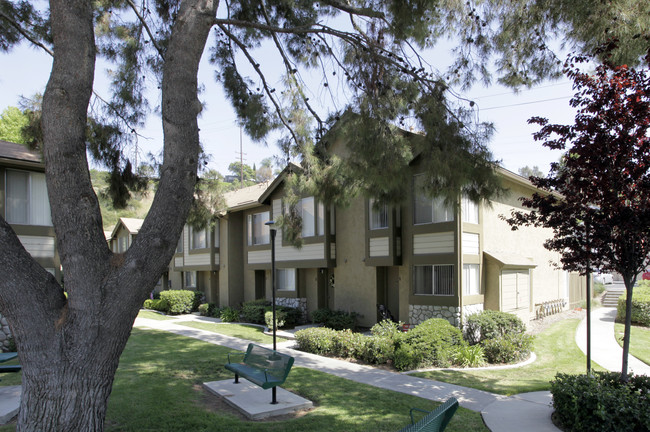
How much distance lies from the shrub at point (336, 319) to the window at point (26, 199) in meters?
9.90

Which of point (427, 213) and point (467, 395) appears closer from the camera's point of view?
point (467, 395)

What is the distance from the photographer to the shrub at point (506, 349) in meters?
12.9

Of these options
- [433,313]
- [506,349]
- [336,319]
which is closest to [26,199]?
[336,319]

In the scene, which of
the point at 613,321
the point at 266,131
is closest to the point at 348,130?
the point at 266,131

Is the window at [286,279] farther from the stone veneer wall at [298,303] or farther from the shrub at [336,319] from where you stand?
the shrub at [336,319]

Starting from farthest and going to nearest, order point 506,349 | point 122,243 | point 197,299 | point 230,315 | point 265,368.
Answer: point 122,243
point 197,299
point 230,315
point 506,349
point 265,368

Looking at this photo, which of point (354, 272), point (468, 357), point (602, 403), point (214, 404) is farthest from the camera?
point (354, 272)

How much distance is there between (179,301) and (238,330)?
8.16 m

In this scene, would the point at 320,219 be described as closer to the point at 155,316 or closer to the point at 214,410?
the point at 155,316

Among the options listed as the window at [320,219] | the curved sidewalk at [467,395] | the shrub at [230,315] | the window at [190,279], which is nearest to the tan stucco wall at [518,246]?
the curved sidewalk at [467,395]

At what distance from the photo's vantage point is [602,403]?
6.22 metres

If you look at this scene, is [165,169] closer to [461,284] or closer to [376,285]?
Answer: [461,284]

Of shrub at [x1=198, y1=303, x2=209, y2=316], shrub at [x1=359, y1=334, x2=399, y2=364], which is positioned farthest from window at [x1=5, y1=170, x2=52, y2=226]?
shrub at [x1=198, y1=303, x2=209, y2=316]

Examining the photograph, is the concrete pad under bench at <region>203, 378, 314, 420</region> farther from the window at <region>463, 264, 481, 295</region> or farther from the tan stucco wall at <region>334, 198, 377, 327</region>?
the tan stucco wall at <region>334, 198, 377, 327</region>
